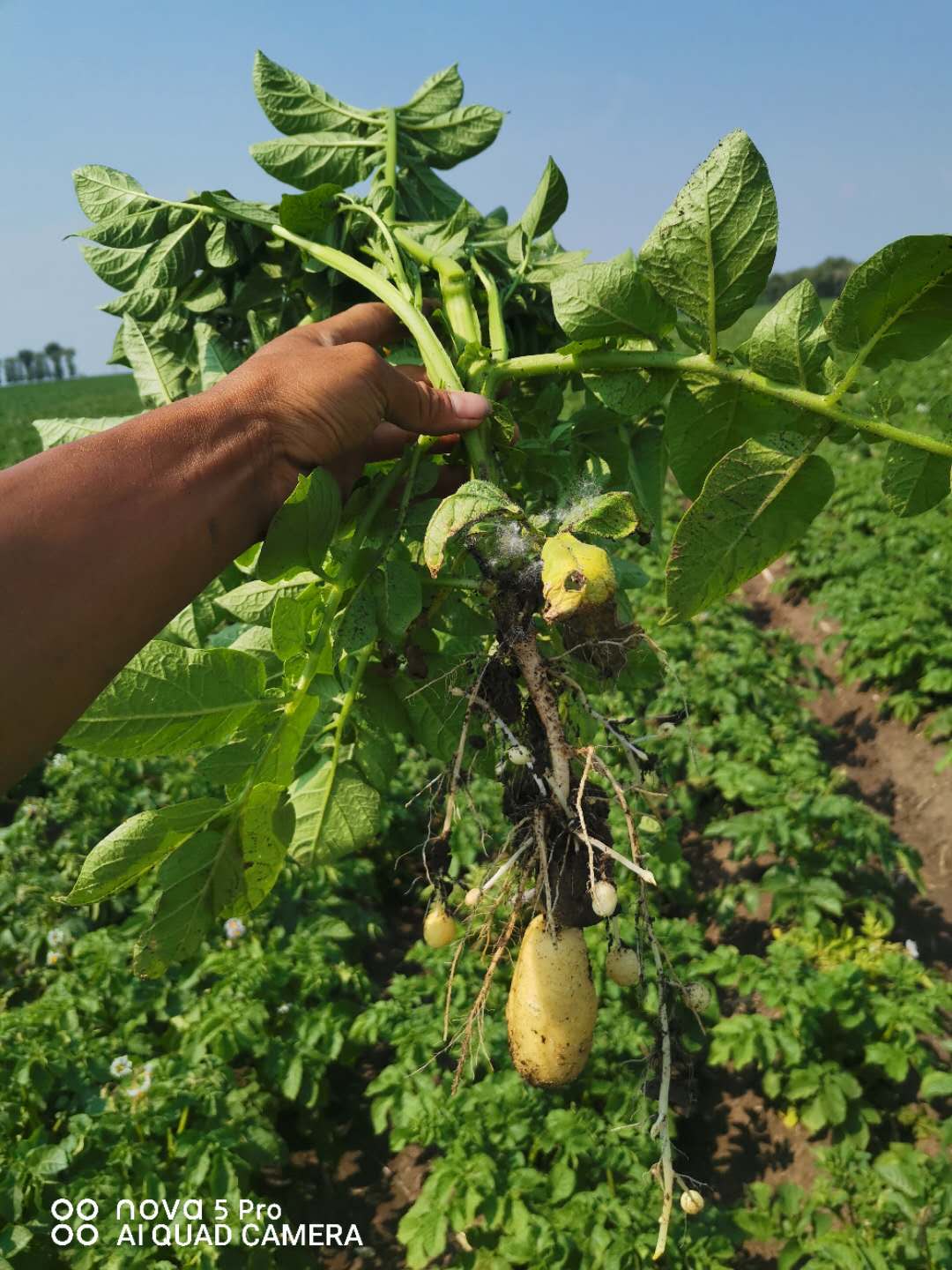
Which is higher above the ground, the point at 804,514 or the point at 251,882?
the point at 804,514

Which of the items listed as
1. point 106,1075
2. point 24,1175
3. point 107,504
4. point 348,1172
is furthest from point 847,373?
point 348,1172

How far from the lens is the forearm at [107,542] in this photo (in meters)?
1.16

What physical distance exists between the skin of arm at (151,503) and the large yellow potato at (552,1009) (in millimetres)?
710

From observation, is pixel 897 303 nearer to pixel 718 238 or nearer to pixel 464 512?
pixel 718 238

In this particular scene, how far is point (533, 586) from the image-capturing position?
129 centimetres

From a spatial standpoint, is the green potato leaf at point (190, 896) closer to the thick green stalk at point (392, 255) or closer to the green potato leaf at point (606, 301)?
the green potato leaf at point (606, 301)

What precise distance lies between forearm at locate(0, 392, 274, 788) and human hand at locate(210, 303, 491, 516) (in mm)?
29

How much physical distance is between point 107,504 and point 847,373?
3.21 ft

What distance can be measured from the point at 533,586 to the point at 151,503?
0.55m

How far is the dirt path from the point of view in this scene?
4.34 metres

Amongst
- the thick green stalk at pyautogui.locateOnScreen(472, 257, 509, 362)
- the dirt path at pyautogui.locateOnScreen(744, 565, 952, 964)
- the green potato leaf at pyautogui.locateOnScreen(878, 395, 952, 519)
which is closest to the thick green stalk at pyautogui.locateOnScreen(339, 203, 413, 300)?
the thick green stalk at pyautogui.locateOnScreen(472, 257, 509, 362)

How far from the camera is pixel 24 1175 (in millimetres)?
2541

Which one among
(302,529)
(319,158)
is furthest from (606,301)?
(319,158)

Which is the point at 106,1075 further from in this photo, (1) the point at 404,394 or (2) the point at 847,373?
(2) the point at 847,373
